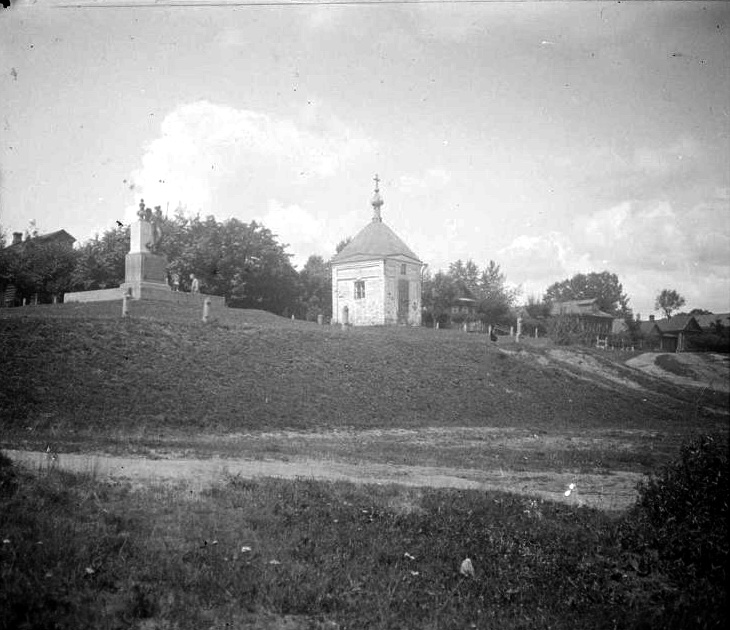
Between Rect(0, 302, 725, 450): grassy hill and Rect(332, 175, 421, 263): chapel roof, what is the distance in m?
15.0

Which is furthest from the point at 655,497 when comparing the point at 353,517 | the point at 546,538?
the point at 353,517

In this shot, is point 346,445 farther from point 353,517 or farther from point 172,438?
point 353,517

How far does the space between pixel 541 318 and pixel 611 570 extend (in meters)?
63.9

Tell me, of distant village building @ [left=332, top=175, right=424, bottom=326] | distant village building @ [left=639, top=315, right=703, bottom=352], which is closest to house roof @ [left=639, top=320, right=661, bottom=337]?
distant village building @ [left=639, top=315, right=703, bottom=352]

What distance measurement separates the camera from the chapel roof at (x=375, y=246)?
47.5 meters

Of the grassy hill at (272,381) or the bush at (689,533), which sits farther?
the grassy hill at (272,381)

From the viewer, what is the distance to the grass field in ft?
18.3

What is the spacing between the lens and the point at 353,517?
8203 millimetres

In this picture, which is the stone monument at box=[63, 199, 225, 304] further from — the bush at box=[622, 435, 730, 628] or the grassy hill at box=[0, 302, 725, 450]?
the bush at box=[622, 435, 730, 628]

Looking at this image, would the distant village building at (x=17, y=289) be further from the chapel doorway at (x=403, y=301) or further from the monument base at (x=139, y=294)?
the chapel doorway at (x=403, y=301)

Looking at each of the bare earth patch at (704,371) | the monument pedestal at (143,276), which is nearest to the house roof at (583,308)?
the bare earth patch at (704,371)

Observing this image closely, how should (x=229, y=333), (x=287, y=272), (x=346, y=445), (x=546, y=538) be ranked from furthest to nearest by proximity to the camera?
(x=287, y=272)
(x=229, y=333)
(x=346, y=445)
(x=546, y=538)

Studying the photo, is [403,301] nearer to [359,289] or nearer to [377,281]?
[377,281]

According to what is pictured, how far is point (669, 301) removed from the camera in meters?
13.7
